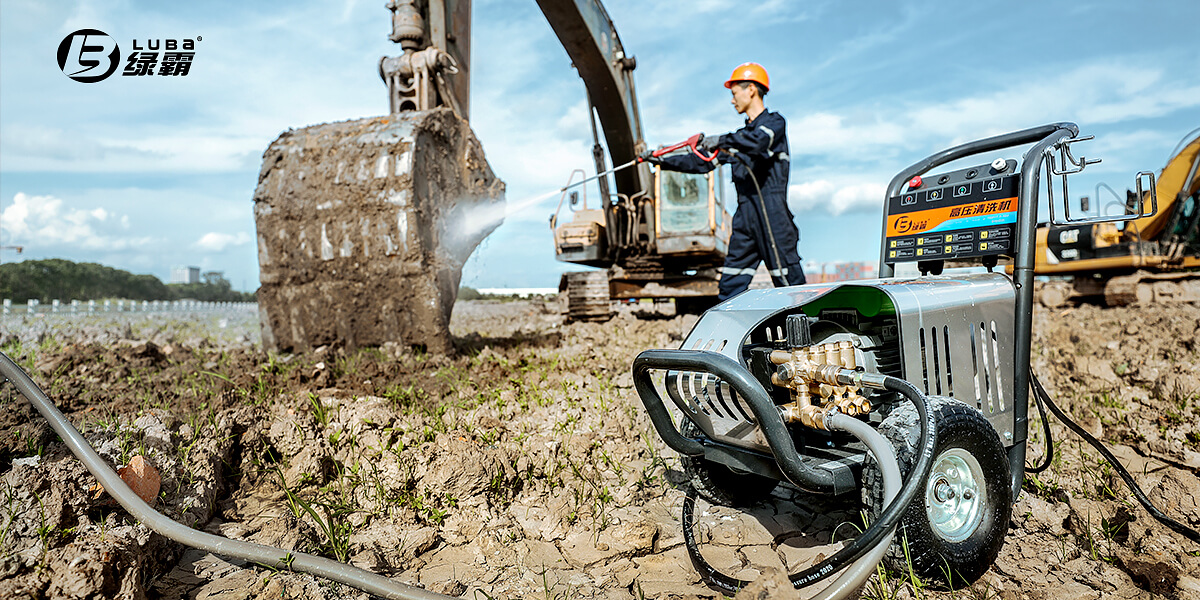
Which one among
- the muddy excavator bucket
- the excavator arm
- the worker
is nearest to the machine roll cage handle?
the worker

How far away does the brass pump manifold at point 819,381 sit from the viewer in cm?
196

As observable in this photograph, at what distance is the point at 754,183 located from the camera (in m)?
4.52

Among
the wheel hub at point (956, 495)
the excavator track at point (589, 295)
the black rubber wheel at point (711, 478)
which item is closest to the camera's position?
the wheel hub at point (956, 495)

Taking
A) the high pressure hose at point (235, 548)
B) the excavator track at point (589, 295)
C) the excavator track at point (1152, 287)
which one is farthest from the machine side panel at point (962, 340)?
the excavator track at point (1152, 287)

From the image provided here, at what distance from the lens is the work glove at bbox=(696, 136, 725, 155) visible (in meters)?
4.48

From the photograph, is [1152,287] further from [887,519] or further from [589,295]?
[887,519]

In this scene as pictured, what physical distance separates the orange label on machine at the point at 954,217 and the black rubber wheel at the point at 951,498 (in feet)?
3.40

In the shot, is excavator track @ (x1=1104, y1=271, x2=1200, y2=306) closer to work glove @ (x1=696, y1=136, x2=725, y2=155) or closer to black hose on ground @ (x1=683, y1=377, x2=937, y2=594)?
work glove @ (x1=696, y1=136, x2=725, y2=155)

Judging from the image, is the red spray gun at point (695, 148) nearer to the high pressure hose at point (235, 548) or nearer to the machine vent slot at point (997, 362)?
the machine vent slot at point (997, 362)

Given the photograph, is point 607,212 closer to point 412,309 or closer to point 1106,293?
point 412,309

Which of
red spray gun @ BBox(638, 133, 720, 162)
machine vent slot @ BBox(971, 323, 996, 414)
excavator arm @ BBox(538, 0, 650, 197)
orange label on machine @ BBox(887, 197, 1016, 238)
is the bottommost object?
machine vent slot @ BBox(971, 323, 996, 414)

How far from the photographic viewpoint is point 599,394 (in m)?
3.88

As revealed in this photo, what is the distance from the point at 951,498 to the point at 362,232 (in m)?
3.65

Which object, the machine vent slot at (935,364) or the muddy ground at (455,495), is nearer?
the muddy ground at (455,495)
